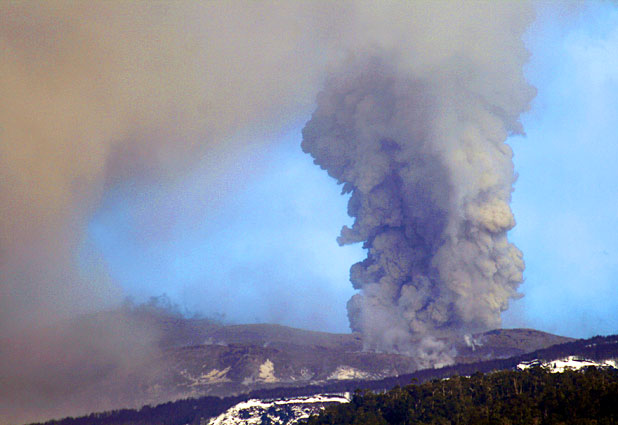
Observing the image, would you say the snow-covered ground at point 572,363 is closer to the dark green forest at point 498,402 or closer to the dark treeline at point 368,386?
the dark treeline at point 368,386

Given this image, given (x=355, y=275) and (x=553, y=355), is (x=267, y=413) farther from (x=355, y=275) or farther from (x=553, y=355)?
(x=553, y=355)

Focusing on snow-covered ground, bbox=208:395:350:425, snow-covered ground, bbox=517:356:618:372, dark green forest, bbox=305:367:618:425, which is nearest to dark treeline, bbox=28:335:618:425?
snow-covered ground, bbox=517:356:618:372

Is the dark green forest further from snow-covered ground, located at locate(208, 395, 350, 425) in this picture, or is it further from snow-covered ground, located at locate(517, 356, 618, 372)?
snow-covered ground, located at locate(208, 395, 350, 425)

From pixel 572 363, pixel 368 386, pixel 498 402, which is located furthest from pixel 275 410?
pixel 498 402

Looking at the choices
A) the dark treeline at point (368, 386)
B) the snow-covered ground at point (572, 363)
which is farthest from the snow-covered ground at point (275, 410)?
the snow-covered ground at point (572, 363)

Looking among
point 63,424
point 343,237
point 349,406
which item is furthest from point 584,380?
point 63,424

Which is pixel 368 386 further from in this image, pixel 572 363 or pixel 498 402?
pixel 498 402
